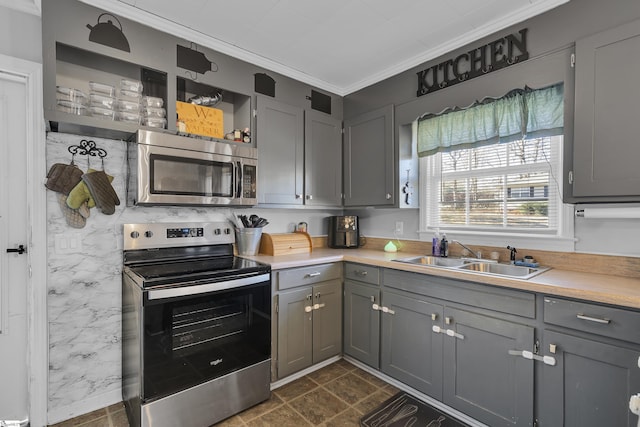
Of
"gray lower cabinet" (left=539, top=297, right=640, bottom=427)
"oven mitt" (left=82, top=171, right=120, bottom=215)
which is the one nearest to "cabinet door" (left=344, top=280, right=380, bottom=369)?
"gray lower cabinet" (left=539, top=297, right=640, bottom=427)

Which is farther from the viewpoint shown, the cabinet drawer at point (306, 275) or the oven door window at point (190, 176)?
the cabinet drawer at point (306, 275)

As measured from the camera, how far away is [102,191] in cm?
197

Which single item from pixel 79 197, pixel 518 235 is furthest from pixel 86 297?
pixel 518 235

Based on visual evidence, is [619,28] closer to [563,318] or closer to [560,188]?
[560,188]

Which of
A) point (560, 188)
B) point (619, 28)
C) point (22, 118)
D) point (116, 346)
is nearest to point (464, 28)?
point (619, 28)

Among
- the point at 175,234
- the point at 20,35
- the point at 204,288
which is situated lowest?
the point at 204,288

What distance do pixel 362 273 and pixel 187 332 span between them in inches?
50.9

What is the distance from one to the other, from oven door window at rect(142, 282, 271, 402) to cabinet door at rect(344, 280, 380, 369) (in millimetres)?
742

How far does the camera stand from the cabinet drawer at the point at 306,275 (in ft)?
7.33

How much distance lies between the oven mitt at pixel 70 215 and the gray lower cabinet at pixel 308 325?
1.35m

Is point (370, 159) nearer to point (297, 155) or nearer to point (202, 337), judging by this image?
point (297, 155)

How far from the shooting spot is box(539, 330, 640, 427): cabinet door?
4.41 feet

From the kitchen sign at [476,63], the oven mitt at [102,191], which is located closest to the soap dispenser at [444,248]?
the kitchen sign at [476,63]

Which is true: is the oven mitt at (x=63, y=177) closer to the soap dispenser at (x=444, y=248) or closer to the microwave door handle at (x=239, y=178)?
the microwave door handle at (x=239, y=178)
